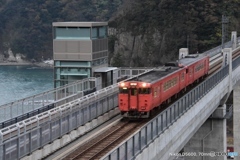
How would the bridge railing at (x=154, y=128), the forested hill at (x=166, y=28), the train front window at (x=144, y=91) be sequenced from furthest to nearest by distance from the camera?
the forested hill at (x=166, y=28) → the train front window at (x=144, y=91) → the bridge railing at (x=154, y=128)

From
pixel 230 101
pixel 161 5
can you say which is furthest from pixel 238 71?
pixel 161 5

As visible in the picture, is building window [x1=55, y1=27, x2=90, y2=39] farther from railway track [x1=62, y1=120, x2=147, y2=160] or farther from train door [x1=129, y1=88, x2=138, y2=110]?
railway track [x1=62, y1=120, x2=147, y2=160]

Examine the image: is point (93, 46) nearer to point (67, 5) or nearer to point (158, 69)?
point (158, 69)

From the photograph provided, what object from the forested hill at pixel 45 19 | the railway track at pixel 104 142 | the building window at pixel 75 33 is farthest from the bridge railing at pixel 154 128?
the forested hill at pixel 45 19

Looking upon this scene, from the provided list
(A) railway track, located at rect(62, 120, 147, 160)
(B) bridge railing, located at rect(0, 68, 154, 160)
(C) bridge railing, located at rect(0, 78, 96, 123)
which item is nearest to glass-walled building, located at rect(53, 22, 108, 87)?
(C) bridge railing, located at rect(0, 78, 96, 123)

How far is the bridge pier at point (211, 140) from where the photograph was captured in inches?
1639

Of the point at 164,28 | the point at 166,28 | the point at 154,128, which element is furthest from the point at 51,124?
the point at 164,28

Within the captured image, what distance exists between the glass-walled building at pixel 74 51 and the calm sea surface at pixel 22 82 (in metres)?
58.3

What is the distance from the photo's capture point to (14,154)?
1934 cm

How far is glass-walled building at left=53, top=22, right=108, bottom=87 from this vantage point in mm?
37719

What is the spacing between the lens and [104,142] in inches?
944

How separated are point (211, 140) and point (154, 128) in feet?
69.4

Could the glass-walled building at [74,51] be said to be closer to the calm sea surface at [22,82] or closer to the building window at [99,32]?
the building window at [99,32]

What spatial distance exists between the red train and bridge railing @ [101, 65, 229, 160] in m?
1.51
